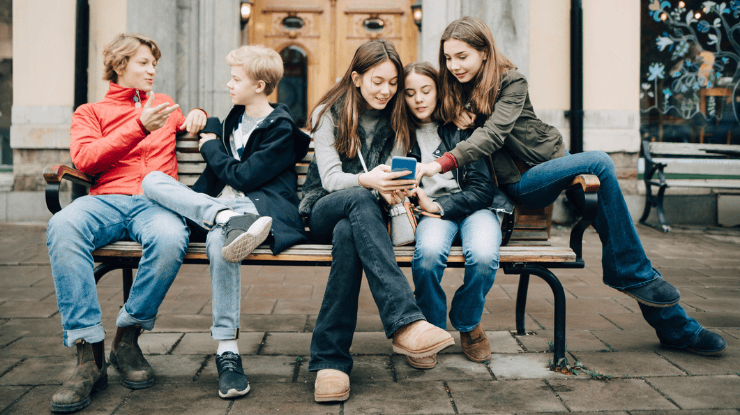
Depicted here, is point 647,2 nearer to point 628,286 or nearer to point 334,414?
point 628,286

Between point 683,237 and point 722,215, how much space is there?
1335 mm

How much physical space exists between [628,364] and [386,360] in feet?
3.70

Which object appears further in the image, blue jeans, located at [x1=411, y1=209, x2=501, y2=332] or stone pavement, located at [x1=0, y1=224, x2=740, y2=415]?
blue jeans, located at [x1=411, y1=209, x2=501, y2=332]

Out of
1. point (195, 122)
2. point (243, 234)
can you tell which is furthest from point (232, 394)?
point (195, 122)

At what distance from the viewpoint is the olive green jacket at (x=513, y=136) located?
273 cm

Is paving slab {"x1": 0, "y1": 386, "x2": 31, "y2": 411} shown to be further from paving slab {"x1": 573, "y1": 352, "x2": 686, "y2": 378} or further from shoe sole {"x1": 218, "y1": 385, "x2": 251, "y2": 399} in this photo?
paving slab {"x1": 573, "y1": 352, "x2": 686, "y2": 378}

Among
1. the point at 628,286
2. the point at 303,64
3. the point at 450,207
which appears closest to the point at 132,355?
the point at 450,207

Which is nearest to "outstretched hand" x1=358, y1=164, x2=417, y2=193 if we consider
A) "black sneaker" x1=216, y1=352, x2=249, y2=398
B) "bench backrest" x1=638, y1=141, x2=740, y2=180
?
"black sneaker" x1=216, y1=352, x2=249, y2=398

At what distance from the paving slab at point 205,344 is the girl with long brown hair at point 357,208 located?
72cm

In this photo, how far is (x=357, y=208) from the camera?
8.18ft

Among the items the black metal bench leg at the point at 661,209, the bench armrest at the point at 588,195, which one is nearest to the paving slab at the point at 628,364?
the bench armrest at the point at 588,195

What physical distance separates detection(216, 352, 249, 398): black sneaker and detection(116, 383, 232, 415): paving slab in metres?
0.04

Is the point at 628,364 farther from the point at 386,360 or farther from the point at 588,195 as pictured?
the point at 386,360

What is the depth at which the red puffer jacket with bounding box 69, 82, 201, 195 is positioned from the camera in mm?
2803
